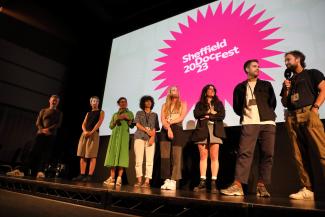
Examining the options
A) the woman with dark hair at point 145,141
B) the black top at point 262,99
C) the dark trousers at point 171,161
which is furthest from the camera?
the woman with dark hair at point 145,141

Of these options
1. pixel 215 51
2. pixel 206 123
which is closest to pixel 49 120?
pixel 206 123

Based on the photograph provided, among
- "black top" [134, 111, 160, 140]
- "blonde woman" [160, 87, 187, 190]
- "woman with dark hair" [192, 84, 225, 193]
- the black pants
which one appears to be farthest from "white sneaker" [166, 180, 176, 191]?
the black pants

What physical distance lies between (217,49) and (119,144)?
1935mm

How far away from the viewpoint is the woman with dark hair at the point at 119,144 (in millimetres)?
3352

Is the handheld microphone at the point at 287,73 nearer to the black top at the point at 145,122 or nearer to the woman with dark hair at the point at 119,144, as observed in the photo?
the black top at the point at 145,122

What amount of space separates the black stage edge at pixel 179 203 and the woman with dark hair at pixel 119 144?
94 centimetres

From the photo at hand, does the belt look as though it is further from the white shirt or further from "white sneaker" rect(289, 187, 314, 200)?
"white sneaker" rect(289, 187, 314, 200)

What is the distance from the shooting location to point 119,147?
3.40 m

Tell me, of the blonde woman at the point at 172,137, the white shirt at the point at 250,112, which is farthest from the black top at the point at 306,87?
the blonde woman at the point at 172,137

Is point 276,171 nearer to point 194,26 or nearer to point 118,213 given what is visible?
point 118,213

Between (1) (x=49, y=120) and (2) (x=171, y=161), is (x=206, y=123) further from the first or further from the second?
(1) (x=49, y=120)

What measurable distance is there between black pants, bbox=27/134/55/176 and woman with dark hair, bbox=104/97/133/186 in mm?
1150

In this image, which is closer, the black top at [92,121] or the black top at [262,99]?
the black top at [262,99]

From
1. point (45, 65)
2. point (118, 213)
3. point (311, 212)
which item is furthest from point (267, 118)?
point (45, 65)
